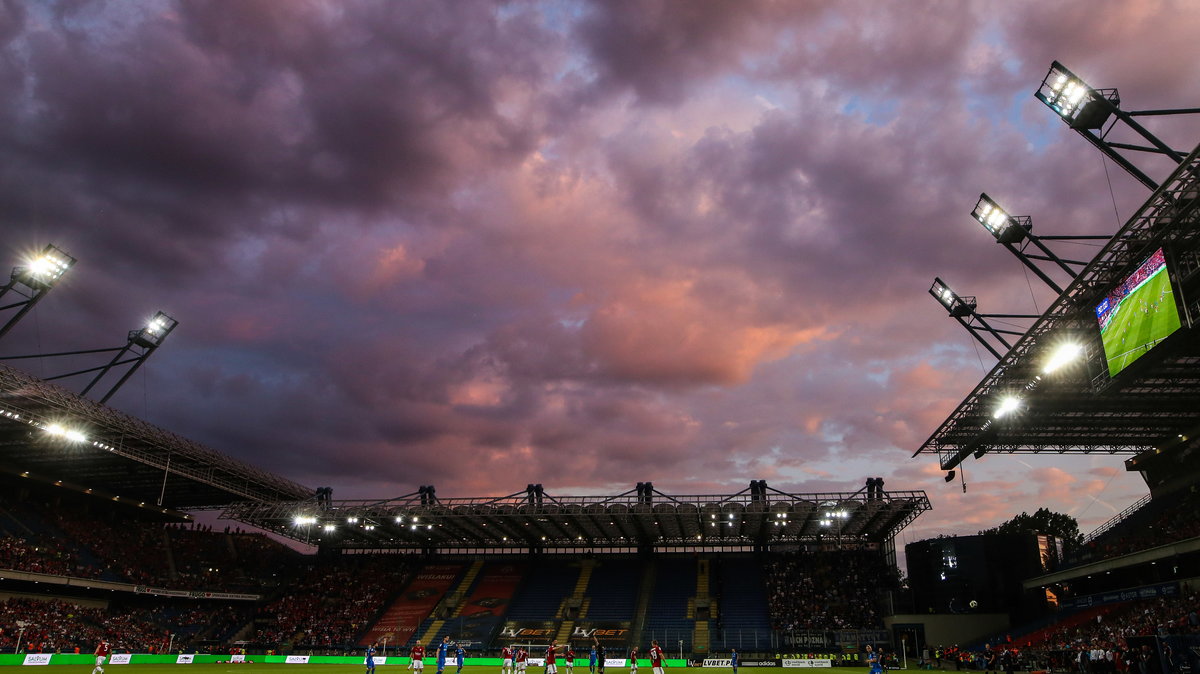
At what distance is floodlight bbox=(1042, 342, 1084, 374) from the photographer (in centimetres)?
3278

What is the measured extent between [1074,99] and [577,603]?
5537cm

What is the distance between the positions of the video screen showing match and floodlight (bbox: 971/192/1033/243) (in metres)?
5.10

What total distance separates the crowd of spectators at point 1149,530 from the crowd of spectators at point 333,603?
5898cm

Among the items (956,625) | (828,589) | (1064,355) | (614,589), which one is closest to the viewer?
(1064,355)

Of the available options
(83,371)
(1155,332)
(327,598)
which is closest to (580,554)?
(327,598)

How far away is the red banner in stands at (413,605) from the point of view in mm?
63531

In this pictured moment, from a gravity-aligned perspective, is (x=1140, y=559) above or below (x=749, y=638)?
above

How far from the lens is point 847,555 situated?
68562 millimetres

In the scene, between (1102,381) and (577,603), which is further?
(577,603)

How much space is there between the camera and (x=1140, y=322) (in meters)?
26.1

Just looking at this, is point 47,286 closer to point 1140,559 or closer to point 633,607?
point 633,607

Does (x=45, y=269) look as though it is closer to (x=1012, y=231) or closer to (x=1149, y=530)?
(x=1012, y=231)

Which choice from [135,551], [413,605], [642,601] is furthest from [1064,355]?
[135,551]

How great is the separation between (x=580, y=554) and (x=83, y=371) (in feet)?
155
